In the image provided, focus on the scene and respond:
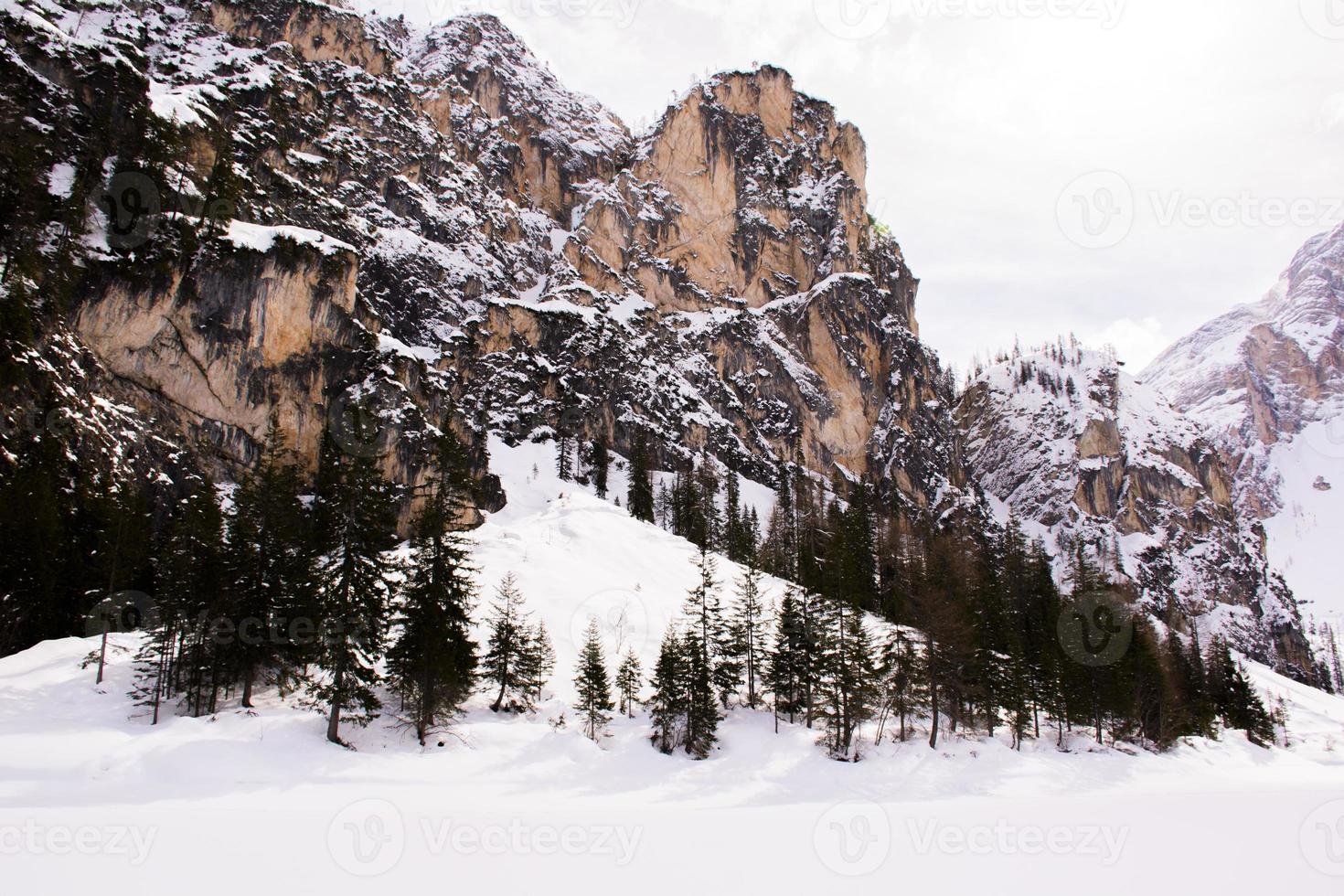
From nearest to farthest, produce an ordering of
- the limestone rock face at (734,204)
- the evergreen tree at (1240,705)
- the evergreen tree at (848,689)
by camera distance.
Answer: the evergreen tree at (848,689)
the evergreen tree at (1240,705)
the limestone rock face at (734,204)

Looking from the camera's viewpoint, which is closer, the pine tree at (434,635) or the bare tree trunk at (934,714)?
the pine tree at (434,635)

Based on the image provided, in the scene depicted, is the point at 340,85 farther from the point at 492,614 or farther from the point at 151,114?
→ the point at 492,614

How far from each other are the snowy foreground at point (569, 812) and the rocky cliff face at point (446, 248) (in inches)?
1338

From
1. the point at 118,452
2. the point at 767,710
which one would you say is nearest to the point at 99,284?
the point at 118,452

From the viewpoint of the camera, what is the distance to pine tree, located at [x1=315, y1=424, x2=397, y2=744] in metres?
24.5

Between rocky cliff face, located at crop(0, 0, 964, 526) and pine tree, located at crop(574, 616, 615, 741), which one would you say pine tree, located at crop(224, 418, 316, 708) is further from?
rocky cliff face, located at crop(0, 0, 964, 526)

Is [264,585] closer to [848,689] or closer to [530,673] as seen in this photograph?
[530,673]

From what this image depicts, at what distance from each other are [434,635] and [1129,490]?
175m

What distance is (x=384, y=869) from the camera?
9883 mm

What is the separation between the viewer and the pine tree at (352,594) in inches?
966

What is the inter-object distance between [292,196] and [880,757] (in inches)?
3942

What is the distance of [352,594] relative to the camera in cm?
2506

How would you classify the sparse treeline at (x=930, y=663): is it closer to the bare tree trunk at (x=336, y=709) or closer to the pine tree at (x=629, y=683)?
the pine tree at (x=629, y=683)

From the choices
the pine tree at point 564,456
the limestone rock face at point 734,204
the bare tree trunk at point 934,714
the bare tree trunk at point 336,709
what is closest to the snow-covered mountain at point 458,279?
the limestone rock face at point 734,204
